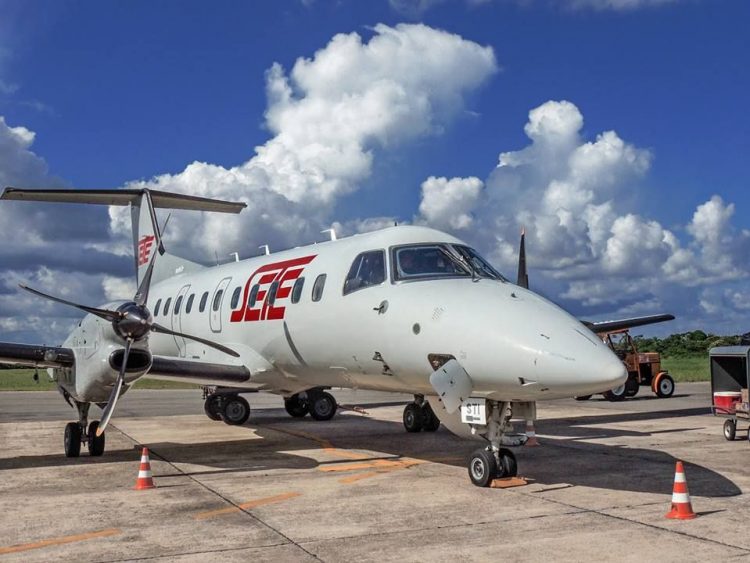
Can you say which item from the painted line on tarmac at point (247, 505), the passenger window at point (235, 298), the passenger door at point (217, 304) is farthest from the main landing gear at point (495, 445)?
the passenger door at point (217, 304)

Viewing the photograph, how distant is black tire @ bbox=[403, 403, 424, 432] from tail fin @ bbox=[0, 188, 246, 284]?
688cm

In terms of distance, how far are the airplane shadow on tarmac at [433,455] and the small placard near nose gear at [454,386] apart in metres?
1.75

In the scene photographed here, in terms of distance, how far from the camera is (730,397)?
1343 centimetres

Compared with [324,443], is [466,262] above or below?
above

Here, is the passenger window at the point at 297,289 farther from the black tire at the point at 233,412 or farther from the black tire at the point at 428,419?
the black tire at the point at 233,412

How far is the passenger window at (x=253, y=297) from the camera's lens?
13711 mm

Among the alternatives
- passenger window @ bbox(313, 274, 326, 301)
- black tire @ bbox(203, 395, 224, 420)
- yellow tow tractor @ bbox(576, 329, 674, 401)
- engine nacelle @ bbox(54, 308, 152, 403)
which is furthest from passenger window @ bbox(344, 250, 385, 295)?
yellow tow tractor @ bbox(576, 329, 674, 401)

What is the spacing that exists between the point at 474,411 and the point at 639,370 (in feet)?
63.5

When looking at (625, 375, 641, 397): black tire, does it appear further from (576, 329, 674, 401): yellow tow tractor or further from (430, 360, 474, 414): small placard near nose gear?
(430, 360, 474, 414): small placard near nose gear

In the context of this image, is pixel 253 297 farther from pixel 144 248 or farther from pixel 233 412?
pixel 144 248

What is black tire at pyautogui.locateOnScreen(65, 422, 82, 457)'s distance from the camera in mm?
12406

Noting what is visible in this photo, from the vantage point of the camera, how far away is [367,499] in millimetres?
8695

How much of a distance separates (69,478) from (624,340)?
68.0 ft

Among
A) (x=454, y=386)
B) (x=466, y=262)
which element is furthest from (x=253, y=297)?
(x=454, y=386)
